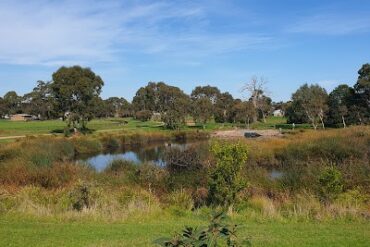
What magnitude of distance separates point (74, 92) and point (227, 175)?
5332 centimetres

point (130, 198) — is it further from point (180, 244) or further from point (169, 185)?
point (180, 244)

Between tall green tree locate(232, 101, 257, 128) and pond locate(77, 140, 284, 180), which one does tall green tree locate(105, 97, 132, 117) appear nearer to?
tall green tree locate(232, 101, 257, 128)

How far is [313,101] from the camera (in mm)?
71188

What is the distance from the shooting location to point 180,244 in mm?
4316

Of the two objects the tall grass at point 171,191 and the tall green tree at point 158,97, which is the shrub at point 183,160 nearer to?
the tall grass at point 171,191

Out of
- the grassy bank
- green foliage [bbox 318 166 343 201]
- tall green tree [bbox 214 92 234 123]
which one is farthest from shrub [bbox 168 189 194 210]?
tall green tree [bbox 214 92 234 123]

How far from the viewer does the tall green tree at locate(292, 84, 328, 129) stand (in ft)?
233

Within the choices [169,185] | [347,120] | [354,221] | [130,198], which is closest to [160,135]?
[347,120]

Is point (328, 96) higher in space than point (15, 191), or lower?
higher

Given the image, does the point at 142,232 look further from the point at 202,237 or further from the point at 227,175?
the point at 202,237

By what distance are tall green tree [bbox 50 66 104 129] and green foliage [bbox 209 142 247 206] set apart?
5174cm

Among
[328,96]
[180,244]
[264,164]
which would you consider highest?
[328,96]

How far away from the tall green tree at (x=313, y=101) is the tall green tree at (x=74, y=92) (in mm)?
33543

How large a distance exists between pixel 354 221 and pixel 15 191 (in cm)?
1066
